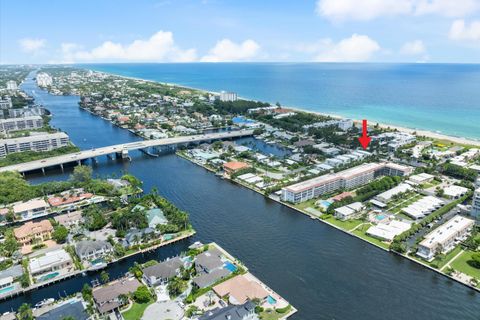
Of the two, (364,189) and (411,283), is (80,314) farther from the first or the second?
(364,189)

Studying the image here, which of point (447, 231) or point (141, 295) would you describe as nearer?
point (141, 295)

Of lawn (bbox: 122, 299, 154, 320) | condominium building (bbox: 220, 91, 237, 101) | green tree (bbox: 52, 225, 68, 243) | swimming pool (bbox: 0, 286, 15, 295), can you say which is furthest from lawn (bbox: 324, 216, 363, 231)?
condominium building (bbox: 220, 91, 237, 101)

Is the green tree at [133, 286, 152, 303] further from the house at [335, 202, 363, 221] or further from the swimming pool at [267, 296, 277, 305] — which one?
the house at [335, 202, 363, 221]

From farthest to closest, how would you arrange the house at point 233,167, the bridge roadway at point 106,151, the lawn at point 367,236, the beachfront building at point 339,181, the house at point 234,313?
the bridge roadway at point 106,151 < the house at point 233,167 < the beachfront building at point 339,181 < the lawn at point 367,236 < the house at point 234,313

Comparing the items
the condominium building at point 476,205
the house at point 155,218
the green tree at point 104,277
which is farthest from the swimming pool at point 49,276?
the condominium building at point 476,205

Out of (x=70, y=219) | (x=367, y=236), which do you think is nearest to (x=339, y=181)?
(x=367, y=236)

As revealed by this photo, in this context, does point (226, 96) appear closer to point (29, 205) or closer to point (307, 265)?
point (29, 205)

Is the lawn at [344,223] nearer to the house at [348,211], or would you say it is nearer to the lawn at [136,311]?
the house at [348,211]
